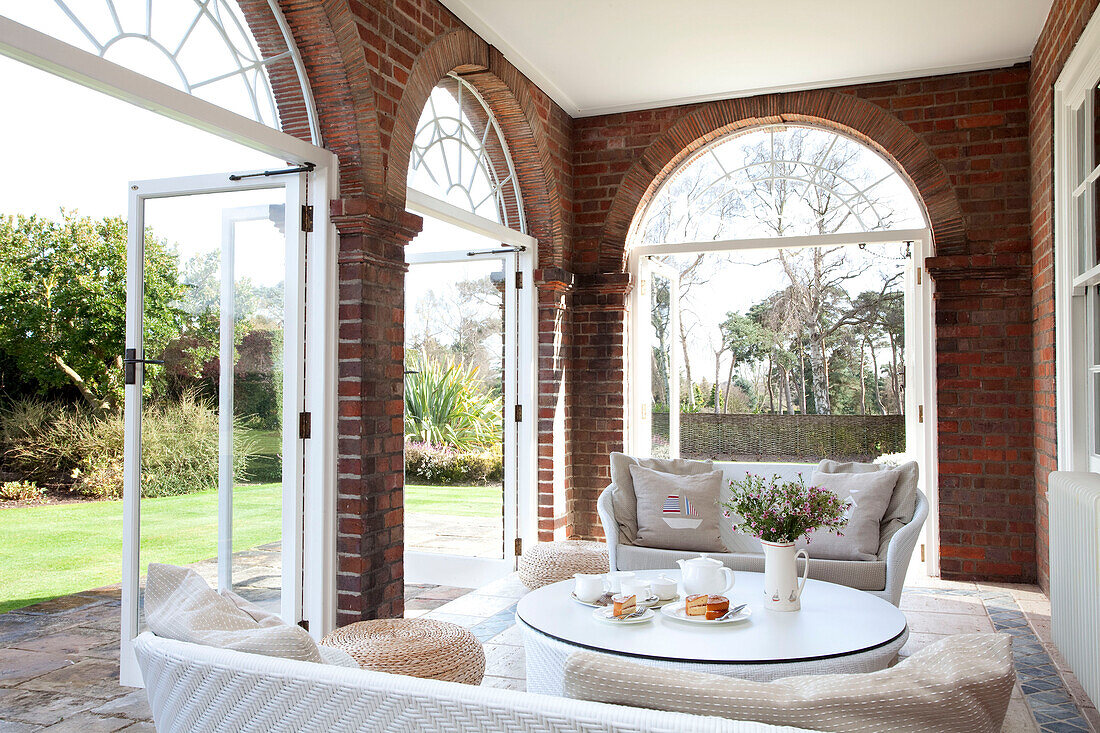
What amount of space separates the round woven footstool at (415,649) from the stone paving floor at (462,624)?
1.27ft

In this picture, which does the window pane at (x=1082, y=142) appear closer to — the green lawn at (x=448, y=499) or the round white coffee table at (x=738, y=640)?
→ the round white coffee table at (x=738, y=640)

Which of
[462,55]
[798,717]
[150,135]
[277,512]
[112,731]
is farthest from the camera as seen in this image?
[462,55]

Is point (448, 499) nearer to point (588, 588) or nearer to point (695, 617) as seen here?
point (588, 588)

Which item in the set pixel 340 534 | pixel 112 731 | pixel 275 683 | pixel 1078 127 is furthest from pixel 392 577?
pixel 1078 127

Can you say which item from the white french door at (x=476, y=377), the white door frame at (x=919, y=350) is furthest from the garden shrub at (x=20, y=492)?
the white door frame at (x=919, y=350)

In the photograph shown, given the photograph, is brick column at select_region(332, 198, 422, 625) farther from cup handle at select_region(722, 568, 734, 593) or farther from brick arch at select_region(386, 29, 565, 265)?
cup handle at select_region(722, 568, 734, 593)

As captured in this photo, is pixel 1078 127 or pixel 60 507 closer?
pixel 1078 127

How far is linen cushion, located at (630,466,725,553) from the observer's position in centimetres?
408

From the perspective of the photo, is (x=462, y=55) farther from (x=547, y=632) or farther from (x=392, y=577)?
(x=547, y=632)

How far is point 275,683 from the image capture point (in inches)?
50.9

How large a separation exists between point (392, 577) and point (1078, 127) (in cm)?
386

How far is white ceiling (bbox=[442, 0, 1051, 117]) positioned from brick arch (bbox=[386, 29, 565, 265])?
138mm

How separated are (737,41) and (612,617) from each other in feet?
11.2

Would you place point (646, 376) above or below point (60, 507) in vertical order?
above
